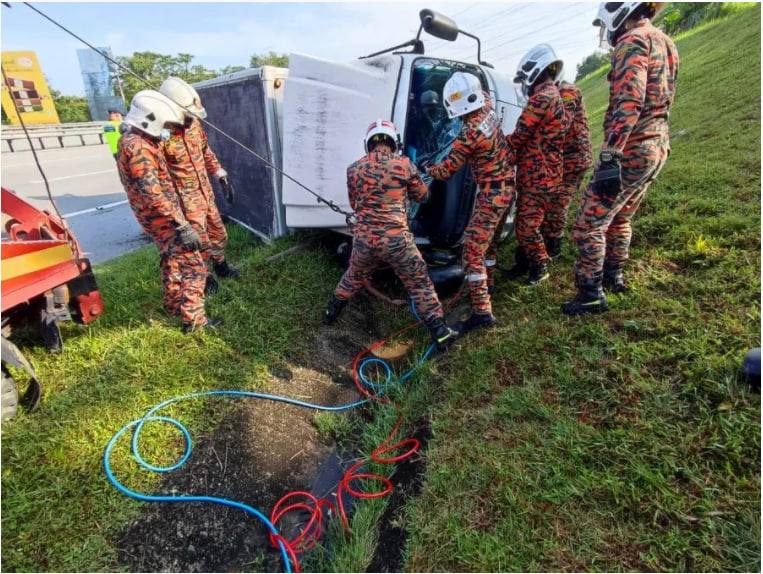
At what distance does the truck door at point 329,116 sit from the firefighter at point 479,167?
0.84 meters

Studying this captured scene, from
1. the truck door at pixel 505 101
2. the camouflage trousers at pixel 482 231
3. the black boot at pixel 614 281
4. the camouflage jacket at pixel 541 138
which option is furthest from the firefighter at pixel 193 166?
the black boot at pixel 614 281

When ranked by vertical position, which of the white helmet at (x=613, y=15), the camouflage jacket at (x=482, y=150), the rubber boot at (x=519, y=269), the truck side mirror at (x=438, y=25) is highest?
the truck side mirror at (x=438, y=25)

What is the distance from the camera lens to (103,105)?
88.6 feet

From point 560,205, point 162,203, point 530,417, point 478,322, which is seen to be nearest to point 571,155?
point 560,205

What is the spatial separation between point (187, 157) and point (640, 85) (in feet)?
11.5

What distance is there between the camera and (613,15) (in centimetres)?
256

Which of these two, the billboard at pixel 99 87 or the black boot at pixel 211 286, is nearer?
the black boot at pixel 211 286

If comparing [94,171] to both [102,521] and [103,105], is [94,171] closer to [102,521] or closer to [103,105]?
[102,521]

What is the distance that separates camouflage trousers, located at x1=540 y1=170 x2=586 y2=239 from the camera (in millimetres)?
3600

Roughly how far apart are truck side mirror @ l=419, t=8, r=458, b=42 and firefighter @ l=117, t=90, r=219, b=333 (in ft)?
8.06

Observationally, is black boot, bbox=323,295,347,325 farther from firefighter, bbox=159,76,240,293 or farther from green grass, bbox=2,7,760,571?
firefighter, bbox=159,76,240,293

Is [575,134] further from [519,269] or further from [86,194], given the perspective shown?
[86,194]

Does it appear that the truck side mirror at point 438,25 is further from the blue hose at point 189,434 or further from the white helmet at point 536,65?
the blue hose at point 189,434

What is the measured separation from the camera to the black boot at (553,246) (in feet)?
12.5
